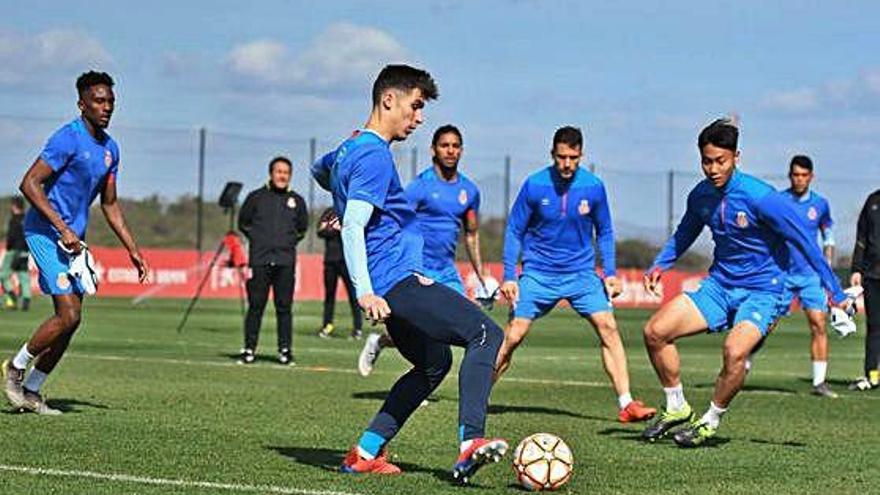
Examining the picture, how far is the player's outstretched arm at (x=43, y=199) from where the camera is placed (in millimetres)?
12391

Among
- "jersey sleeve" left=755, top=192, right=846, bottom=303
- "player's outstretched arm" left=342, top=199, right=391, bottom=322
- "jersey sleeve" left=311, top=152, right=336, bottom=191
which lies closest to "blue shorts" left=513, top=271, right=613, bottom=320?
"jersey sleeve" left=755, top=192, right=846, bottom=303

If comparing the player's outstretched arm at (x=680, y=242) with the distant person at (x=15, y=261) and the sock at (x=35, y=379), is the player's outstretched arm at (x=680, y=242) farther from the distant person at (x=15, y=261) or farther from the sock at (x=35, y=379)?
the distant person at (x=15, y=261)

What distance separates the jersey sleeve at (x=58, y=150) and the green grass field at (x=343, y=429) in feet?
5.86

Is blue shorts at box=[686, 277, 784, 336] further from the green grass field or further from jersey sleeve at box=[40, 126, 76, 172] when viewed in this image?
jersey sleeve at box=[40, 126, 76, 172]

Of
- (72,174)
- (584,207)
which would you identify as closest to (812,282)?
(584,207)

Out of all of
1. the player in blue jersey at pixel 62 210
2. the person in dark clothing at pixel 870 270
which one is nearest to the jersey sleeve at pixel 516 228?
the player in blue jersey at pixel 62 210

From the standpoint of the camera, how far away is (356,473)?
987cm

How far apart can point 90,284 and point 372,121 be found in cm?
380

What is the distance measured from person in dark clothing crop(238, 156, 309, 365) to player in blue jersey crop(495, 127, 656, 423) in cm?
589

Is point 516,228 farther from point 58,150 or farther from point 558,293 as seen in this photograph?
point 58,150

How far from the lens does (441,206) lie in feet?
50.9

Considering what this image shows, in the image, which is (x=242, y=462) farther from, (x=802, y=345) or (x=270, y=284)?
(x=802, y=345)

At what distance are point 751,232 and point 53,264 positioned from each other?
15.9 ft

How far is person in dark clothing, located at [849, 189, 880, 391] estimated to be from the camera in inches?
742
